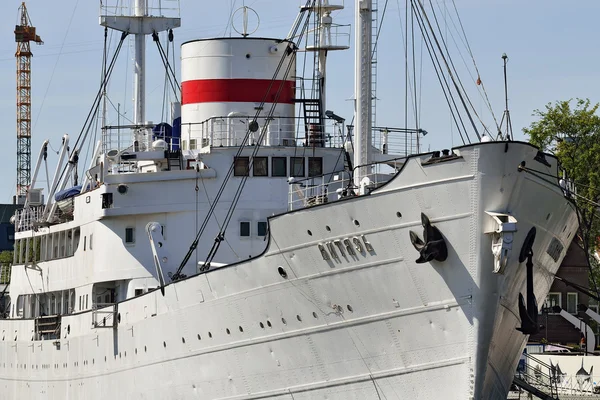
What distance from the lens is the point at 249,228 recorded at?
31203 mm

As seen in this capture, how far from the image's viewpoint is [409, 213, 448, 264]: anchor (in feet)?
75.3

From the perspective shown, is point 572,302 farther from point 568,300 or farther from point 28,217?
point 28,217

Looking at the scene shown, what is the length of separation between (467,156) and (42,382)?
1835 cm

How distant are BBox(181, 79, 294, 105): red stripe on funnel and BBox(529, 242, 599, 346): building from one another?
18.5 m

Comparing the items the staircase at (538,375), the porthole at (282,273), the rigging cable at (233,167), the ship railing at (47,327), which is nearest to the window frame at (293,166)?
the rigging cable at (233,167)

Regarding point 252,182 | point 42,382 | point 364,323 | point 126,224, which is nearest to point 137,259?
point 126,224

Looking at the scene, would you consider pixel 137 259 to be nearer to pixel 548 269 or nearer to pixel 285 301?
pixel 285 301

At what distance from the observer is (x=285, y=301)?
25.6 meters

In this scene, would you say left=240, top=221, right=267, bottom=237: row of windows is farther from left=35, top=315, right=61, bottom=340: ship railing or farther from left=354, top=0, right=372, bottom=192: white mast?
left=35, top=315, right=61, bottom=340: ship railing

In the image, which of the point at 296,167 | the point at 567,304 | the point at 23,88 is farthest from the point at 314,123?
the point at 23,88

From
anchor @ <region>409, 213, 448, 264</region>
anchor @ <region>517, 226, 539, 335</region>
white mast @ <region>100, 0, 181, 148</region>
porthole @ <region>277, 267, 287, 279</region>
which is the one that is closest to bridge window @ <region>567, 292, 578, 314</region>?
white mast @ <region>100, 0, 181, 148</region>

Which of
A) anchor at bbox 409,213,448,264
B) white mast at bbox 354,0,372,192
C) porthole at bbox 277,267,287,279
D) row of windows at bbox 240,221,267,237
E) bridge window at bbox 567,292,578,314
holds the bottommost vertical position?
bridge window at bbox 567,292,578,314

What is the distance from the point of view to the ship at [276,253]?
76.3 feet

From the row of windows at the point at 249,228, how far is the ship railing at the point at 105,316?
11.6 ft
